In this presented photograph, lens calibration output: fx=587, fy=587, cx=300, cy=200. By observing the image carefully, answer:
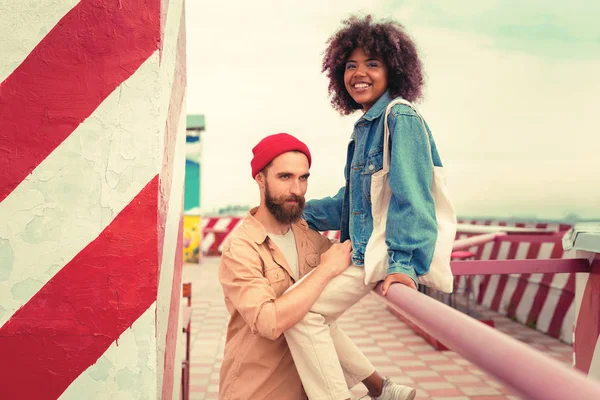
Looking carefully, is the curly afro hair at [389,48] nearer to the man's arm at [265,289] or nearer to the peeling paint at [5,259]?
the man's arm at [265,289]

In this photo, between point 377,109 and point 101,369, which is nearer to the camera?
point 101,369

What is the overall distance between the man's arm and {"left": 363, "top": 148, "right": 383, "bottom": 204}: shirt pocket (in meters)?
0.19

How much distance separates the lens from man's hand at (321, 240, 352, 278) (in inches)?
69.6

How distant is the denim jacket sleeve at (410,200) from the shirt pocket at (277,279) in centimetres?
36

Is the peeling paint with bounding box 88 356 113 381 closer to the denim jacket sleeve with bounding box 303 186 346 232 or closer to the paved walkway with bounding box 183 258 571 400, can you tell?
the denim jacket sleeve with bounding box 303 186 346 232

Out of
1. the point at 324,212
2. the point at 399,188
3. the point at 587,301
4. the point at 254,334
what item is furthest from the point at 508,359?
the point at 587,301

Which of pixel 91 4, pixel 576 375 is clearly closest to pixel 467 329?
pixel 576 375

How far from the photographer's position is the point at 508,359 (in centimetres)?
69

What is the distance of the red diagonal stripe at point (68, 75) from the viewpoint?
1.17 metres

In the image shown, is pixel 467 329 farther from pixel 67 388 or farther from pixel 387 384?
pixel 387 384

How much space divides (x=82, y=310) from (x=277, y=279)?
2.46 ft

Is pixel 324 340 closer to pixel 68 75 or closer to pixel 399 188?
pixel 399 188

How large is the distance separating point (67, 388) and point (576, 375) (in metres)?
0.96

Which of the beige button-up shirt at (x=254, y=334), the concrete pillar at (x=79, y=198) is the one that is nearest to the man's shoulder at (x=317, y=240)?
the beige button-up shirt at (x=254, y=334)
